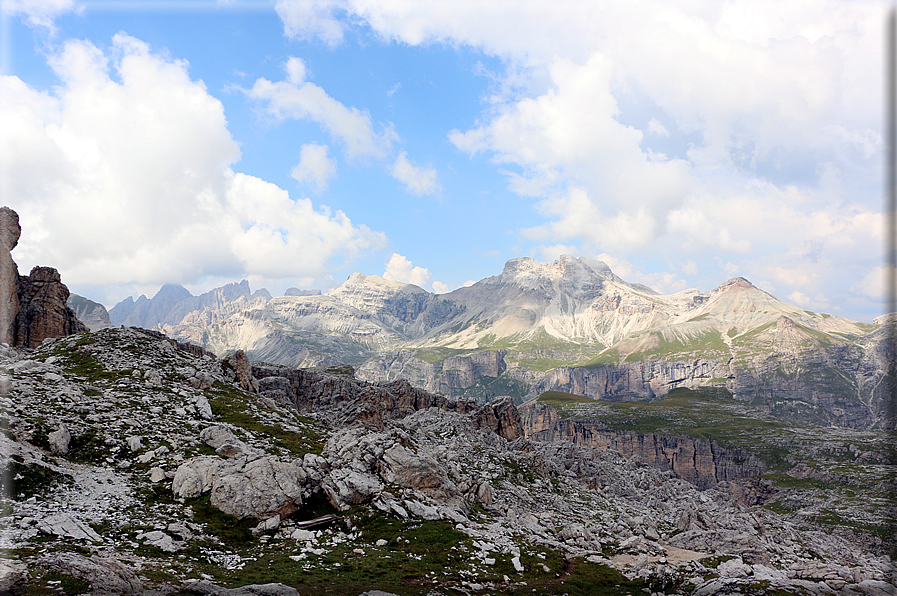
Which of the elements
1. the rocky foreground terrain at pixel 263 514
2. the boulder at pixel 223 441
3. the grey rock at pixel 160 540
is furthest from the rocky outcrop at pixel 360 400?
the grey rock at pixel 160 540

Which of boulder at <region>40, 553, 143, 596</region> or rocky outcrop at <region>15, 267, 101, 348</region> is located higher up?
rocky outcrop at <region>15, 267, 101, 348</region>

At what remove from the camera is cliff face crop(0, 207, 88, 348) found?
105188mm

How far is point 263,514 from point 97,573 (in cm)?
2076

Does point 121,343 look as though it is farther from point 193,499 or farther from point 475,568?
point 475,568

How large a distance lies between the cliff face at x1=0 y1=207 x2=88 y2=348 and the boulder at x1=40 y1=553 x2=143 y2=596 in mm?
110001

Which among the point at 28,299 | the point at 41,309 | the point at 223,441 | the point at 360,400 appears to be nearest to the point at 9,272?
the point at 28,299

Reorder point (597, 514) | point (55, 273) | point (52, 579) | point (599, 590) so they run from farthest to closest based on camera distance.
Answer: point (55, 273), point (597, 514), point (599, 590), point (52, 579)

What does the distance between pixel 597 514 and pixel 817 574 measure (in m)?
38.7

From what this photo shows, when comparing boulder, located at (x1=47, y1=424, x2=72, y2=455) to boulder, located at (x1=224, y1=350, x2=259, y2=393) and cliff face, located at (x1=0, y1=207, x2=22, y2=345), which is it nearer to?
boulder, located at (x1=224, y1=350, x2=259, y2=393)

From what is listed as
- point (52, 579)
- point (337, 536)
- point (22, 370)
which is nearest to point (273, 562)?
point (337, 536)

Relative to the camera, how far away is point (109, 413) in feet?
168

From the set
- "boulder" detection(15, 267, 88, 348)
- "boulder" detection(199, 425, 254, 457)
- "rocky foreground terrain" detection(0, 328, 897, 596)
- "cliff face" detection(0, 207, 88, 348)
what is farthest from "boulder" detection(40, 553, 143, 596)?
"boulder" detection(15, 267, 88, 348)

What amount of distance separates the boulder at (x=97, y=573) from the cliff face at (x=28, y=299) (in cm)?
11000

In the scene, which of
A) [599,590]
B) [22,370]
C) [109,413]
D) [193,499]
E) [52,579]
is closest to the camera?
[52,579]
